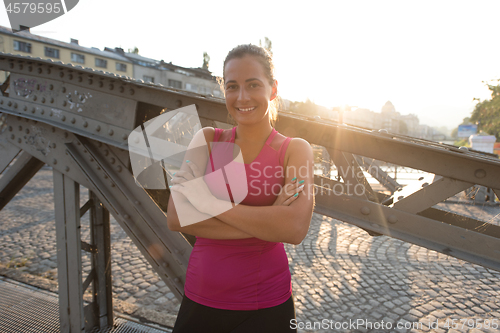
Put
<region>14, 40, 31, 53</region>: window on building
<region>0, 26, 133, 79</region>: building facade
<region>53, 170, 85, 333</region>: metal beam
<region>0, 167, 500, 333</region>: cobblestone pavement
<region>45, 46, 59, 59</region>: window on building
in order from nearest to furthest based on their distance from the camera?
<region>53, 170, 85, 333</region>: metal beam < <region>0, 167, 500, 333</region>: cobblestone pavement < <region>0, 26, 133, 79</region>: building facade < <region>14, 40, 31, 53</region>: window on building < <region>45, 46, 59, 59</region>: window on building

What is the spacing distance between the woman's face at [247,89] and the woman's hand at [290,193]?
0.39m

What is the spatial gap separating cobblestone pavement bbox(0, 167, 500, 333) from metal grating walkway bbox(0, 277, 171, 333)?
309 mm

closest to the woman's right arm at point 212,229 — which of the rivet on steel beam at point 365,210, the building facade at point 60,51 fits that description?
the rivet on steel beam at point 365,210

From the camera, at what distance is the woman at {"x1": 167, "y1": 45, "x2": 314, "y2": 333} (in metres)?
1.49

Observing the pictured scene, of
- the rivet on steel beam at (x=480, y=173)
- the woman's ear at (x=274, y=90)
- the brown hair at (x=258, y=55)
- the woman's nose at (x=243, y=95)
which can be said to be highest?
the brown hair at (x=258, y=55)

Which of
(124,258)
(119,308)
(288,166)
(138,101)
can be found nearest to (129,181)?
(138,101)

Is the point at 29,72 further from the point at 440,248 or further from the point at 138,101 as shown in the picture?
the point at 440,248

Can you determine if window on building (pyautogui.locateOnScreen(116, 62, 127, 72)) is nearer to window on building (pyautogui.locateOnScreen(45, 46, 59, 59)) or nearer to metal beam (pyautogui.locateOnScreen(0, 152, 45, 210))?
window on building (pyautogui.locateOnScreen(45, 46, 59, 59))

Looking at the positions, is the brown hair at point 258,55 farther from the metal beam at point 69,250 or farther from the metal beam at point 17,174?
the metal beam at point 17,174

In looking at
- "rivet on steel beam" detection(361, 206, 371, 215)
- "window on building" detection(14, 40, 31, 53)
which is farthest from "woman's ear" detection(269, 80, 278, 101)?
"window on building" detection(14, 40, 31, 53)

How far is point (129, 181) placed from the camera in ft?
8.46

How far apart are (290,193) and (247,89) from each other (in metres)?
0.60

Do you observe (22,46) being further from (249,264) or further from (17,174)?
(249,264)

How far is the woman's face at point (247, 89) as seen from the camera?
1.60 metres
